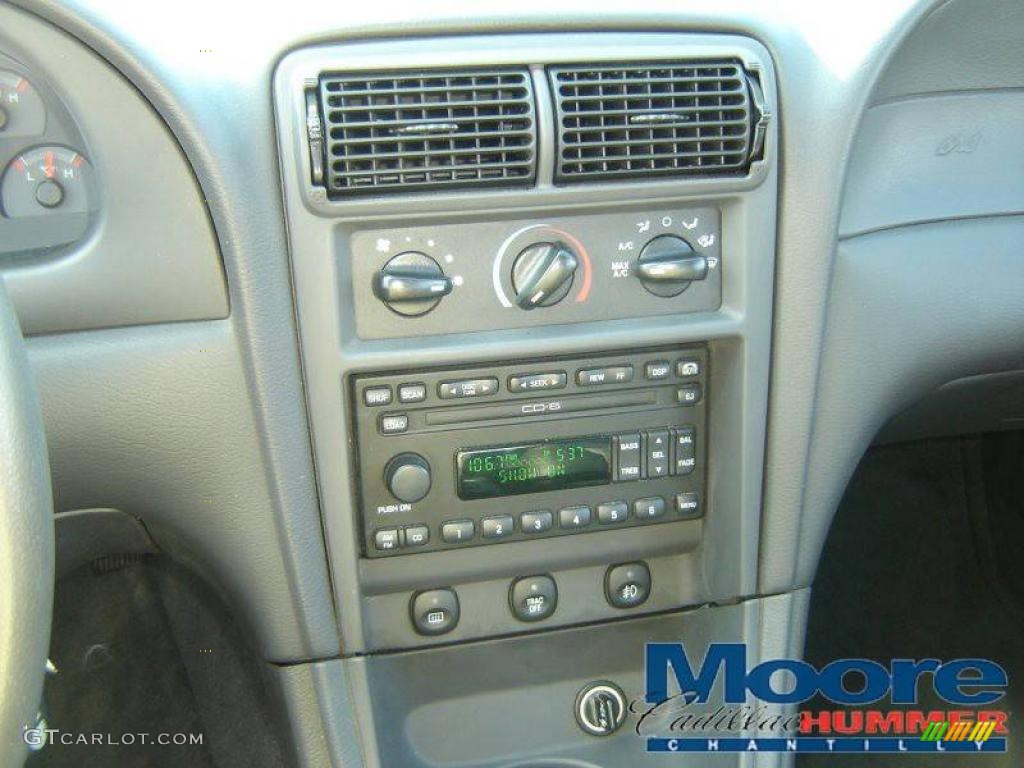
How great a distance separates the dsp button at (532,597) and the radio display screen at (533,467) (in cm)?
14

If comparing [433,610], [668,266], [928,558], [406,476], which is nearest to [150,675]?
[433,610]

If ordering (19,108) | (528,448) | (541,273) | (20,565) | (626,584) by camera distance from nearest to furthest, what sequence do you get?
(20,565), (19,108), (541,273), (528,448), (626,584)

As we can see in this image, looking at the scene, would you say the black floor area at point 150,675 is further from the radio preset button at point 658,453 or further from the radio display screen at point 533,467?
the radio preset button at point 658,453

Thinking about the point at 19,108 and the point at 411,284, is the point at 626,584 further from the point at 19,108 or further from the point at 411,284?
the point at 19,108

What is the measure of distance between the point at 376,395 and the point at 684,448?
1.38 feet

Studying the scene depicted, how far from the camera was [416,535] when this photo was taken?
1466 mm

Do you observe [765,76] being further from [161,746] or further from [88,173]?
[161,746]

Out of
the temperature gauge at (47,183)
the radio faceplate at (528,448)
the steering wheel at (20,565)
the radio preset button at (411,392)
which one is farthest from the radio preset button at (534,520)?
the steering wheel at (20,565)

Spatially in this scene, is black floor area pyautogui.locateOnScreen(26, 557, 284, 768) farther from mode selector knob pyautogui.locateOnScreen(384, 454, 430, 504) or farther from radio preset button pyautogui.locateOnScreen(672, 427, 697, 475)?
radio preset button pyautogui.locateOnScreen(672, 427, 697, 475)

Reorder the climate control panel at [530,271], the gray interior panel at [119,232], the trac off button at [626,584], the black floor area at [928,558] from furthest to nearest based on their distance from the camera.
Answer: the black floor area at [928,558], the trac off button at [626,584], the climate control panel at [530,271], the gray interior panel at [119,232]

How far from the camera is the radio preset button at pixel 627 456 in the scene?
1.50m

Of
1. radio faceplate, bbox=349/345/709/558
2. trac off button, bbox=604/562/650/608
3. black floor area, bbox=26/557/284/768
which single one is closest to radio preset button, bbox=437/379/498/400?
radio faceplate, bbox=349/345/709/558

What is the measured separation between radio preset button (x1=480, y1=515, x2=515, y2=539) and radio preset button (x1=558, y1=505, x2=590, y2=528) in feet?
0.22

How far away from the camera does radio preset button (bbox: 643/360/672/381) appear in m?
1.48
